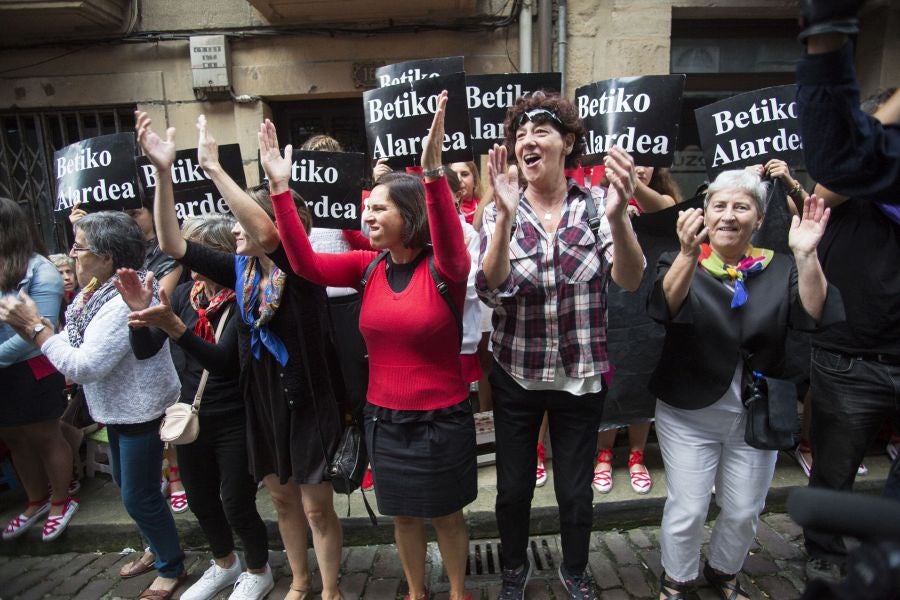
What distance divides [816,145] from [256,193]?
211cm

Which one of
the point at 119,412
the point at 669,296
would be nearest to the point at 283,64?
the point at 119,412

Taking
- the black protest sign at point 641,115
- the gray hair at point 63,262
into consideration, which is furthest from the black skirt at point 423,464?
the gray hair at point 63,262

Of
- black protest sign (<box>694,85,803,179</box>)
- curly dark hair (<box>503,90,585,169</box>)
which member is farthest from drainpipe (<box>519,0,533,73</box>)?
curly dark hair (<box>503,90,585,169</box>)

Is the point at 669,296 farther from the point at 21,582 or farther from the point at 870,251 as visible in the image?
the point at 21,582

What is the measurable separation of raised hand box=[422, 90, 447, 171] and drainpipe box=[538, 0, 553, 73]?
3757 millimetres

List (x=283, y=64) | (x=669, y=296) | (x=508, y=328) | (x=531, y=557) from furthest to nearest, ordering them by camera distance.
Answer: (x=283, y=64) < (x=531, y=557) < (x=508, y=328) < (x=669, y=296)

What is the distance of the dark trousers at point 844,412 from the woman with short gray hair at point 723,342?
39cm

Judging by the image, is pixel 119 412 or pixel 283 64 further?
pixel 283 64

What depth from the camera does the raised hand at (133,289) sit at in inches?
92.9

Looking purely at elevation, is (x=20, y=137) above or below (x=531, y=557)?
above

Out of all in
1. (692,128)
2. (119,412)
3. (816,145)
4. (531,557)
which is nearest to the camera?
(816,145)

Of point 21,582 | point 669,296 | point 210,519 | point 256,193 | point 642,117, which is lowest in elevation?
point 21,582

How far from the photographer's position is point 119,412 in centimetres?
273

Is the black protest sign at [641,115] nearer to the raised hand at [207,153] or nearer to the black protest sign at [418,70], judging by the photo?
A: the black protest sign at [418,70]
